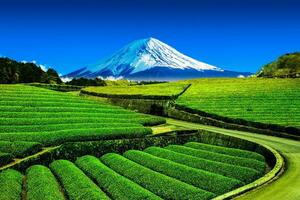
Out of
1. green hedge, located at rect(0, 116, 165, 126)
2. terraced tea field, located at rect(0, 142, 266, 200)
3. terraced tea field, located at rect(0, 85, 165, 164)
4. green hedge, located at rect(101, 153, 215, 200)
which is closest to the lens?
green hedge, located at rect(101, 153, 215, 200)

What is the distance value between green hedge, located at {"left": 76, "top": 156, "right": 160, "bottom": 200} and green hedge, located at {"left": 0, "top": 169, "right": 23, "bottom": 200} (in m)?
4.53

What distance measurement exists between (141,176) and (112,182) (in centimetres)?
208

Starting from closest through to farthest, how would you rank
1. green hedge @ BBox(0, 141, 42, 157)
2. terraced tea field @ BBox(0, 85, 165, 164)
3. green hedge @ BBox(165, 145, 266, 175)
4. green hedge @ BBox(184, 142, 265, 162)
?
green hedge @ BBox(165, 145, 266, 175) < green hedge @ BBox(184, 142, 265, 162) < green hedge @ BBox(0, 141, 42, 157) < terraced tea field @ BBox(0, 85, 165, 164)

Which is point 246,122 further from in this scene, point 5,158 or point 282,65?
point 282,65

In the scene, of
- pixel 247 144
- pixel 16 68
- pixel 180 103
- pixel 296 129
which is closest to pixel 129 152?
pixel 247 144

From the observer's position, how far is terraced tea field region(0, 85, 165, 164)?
118 feet

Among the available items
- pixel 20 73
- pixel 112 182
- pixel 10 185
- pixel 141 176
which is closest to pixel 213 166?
pixel 141 176

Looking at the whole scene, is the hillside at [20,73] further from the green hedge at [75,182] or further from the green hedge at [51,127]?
the green hedge at [75,182]

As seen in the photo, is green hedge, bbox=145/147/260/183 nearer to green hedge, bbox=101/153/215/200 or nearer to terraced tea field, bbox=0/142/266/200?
terraced tea field, bbox=0/142/266/200

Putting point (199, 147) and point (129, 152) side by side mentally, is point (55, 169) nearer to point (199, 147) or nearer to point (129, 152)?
point (129, 152)

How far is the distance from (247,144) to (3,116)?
71.3ft

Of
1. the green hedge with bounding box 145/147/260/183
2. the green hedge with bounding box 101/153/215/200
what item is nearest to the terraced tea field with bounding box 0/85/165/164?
the green hedge with bounding box 101/153/215/200

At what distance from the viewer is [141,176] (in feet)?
93.7

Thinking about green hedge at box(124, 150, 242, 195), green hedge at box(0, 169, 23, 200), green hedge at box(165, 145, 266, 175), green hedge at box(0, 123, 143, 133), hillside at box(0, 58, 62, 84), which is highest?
hillside at box(0, 58, 62, 84)
